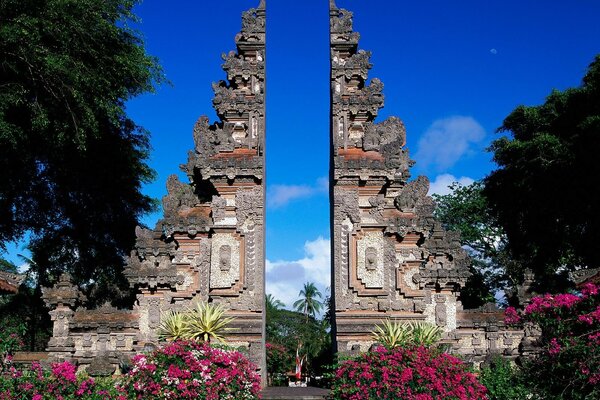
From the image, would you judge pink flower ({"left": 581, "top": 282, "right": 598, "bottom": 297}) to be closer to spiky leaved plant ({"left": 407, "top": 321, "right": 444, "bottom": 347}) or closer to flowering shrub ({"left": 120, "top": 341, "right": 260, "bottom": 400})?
spiky leaved plant ({"left": 407, "top": 321, "right": 444, "bottom": 347})

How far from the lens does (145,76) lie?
63.7 ft

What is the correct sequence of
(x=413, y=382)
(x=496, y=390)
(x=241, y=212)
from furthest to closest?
1. (x=241, y=212)
2. (x=496, y=390)
3. (x=413, y=382)

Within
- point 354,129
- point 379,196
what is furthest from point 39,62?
point 379,196

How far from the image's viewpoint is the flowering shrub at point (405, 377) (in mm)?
9805

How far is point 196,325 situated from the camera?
13148 mm

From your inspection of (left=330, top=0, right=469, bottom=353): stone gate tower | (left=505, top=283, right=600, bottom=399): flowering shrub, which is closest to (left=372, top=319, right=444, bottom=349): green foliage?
(left=330, top=0, right=469, bottom=353): stone gate tower

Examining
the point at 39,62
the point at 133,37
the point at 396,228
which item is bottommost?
the point at 396,228

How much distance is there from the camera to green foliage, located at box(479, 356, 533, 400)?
11.3 meters

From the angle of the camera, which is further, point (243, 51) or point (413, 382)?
point (243, 51)

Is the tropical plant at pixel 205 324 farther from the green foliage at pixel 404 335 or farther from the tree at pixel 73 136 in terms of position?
the tree at pixel 73 136

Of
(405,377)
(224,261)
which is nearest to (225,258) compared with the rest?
(224,261)

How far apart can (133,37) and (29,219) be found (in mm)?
8655

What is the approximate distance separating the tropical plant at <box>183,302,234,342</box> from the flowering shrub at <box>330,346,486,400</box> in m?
3.55

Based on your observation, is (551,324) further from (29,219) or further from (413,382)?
(29,219)
